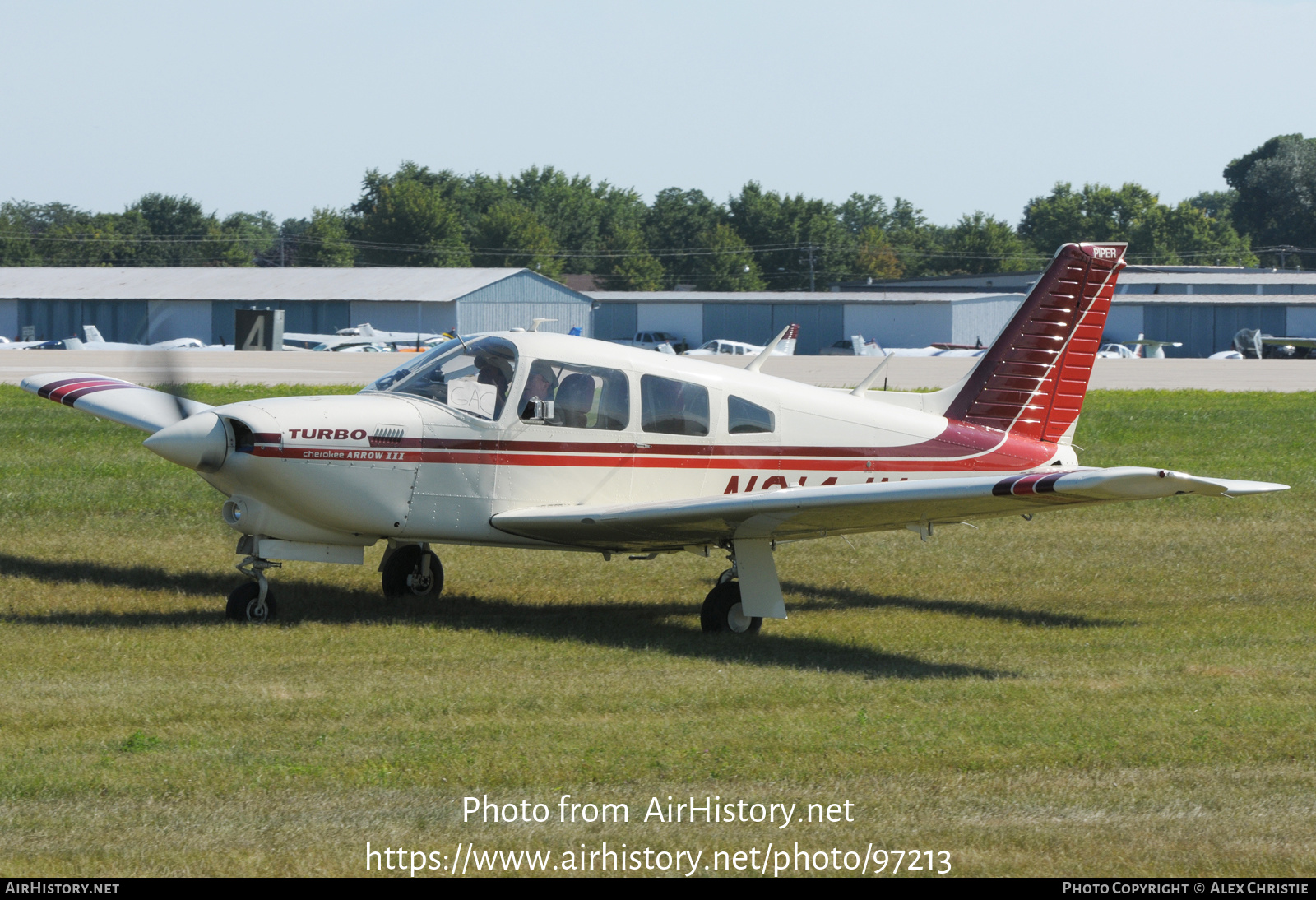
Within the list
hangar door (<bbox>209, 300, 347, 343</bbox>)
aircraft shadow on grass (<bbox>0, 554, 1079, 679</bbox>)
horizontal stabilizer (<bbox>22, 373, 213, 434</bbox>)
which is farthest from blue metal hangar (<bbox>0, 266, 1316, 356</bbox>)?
aircraft shadow on grass (<bbox>0, 554, 1079, 679</bbox>)

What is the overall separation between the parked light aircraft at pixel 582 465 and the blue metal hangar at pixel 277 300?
6513 centimetres

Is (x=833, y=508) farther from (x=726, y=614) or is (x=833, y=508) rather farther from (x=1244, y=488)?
(x=1244, y=488)

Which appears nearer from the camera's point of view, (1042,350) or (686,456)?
(686,456)

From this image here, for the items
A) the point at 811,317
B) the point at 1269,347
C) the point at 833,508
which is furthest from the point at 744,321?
the point at 833,508

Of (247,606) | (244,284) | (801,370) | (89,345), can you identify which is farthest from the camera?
(244,284)

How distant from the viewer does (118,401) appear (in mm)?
13391

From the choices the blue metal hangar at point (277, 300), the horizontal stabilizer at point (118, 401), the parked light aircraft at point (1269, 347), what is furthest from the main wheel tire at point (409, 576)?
the parked light aircraft at point (1269, 347)

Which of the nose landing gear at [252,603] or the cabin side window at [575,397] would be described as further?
the cabin side window at [575,397]

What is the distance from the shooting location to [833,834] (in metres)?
6.08

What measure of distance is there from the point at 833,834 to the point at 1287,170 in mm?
158186

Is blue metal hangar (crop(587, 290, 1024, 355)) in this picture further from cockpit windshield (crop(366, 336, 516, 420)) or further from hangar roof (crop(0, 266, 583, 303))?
cockpit windshield (crop(366, 336, 516, 420))

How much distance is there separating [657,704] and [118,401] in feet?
24.2

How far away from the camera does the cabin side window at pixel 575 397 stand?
1095cm

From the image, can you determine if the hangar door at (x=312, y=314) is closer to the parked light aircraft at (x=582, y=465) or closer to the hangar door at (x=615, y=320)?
the hangar door at (x=615, y=320)
